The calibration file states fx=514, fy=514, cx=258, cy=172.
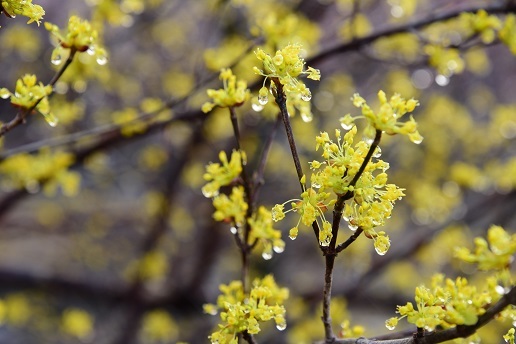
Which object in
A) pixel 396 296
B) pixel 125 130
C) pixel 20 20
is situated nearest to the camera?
pixel 125 130

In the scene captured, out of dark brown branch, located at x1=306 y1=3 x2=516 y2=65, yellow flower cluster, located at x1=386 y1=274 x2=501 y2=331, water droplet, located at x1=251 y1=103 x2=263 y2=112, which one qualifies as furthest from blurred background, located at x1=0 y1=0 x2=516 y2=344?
yellow flower cluster, located at x1=386 y1=274 x2=501 y2=331

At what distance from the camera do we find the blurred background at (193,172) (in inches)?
108

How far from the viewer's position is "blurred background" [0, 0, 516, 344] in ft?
8.98

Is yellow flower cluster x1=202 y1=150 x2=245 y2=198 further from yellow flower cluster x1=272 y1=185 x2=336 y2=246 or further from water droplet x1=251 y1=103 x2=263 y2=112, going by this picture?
yellow flower cluster x1=272 y1=185 x2=336 y2=246

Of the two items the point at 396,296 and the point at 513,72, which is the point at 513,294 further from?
the point at 513,72

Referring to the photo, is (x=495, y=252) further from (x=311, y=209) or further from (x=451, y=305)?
(x=311, y=209)

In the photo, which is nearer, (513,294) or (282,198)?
(513,294)

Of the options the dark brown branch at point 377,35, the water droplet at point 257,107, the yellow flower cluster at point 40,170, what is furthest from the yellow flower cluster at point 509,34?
the yellow flower cluster at point 40,170

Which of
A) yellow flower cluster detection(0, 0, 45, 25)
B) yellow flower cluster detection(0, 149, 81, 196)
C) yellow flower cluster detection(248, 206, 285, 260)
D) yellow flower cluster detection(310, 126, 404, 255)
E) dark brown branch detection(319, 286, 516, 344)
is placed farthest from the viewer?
yellow flower cluster detection(0, 149, 81, 196)

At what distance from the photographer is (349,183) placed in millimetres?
1151

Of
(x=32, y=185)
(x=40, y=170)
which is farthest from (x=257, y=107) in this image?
(x=32, y=185)

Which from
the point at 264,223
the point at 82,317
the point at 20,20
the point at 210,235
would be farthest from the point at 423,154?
the point at 20,20

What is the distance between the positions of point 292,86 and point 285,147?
3764mm

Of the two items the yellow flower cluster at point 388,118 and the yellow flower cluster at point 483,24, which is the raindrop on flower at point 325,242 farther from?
the yellow flower cluster at point 483,24
